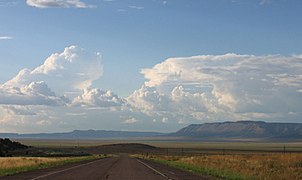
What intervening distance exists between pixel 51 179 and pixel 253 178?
11346 mm

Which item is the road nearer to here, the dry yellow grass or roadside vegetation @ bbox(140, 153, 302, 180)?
roadside vegetation @ bbox(140, 153, 302, 180)

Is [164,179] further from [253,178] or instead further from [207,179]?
[253,178]

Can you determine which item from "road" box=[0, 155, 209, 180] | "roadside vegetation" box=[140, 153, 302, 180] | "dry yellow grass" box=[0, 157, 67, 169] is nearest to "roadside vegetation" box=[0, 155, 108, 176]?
"dry yellow grass" box=[0, 157, 67, 169]

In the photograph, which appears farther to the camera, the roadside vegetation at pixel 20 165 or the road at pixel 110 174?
the roadside vegetation at pixel 20 165

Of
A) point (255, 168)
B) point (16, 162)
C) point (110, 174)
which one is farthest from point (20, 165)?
point (255, 168)

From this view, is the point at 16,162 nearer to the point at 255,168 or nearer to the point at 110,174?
the point at 110,174

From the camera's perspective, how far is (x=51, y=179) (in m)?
30.4

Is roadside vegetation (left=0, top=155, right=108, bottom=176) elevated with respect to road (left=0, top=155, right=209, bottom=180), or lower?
elevated

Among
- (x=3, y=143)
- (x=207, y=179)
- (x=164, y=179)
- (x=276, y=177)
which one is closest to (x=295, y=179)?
(x=276, y=177)

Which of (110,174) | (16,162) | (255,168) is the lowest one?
(110,174)

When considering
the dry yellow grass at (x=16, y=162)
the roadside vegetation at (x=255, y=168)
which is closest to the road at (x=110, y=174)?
the roadside vegetation at (x=255, y=168)

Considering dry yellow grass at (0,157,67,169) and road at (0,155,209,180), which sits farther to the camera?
dry yellow grass at (0,157,67,169)

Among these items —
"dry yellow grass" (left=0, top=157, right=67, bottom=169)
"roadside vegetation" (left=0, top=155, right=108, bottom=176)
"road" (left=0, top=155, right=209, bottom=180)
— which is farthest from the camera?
"dry yellow grass" (left=0, top=157, right=67, bottom=169)

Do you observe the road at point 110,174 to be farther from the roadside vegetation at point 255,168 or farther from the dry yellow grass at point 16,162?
the dry yellow grass at point 16,162
